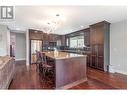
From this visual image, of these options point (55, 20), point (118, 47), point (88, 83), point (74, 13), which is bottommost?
point (88, 83)

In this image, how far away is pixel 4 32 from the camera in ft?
20.2

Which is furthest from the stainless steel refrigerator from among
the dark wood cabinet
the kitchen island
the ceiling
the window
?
the kitchen island

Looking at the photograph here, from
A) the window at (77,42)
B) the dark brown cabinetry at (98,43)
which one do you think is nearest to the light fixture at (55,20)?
the dark brown cabinetry at (98,43)

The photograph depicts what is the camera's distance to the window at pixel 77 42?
8078 millimetres

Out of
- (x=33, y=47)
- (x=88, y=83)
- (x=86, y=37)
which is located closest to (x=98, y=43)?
(x=86, y=37)

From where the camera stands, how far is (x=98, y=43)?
581cm

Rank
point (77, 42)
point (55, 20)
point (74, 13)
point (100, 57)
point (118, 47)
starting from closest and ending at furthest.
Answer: point (74, 13)
point (55, 20)
point (118, 47)
point (100, 57)
point (77, 42)

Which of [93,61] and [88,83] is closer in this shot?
[88,83]

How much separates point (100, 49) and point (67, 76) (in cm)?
290

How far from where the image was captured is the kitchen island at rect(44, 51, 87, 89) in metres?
3.29

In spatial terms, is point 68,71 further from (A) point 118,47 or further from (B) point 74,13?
(A) point 118,47

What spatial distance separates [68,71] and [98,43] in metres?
2.97

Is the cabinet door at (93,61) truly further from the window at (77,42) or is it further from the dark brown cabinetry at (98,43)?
the window at (77,42)

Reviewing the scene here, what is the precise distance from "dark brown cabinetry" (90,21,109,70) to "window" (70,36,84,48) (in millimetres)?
1833
